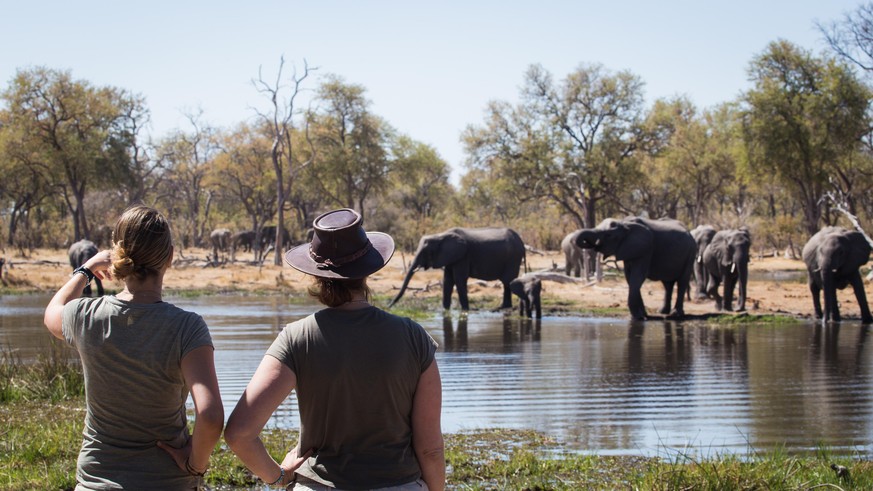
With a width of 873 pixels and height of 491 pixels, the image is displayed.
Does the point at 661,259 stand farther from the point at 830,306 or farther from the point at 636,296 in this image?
the point at 830,306

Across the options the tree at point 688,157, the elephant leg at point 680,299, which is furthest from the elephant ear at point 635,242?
the tree at point 688,157

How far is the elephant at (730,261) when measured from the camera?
2461 cm

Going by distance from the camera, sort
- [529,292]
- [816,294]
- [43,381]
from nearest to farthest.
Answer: [43,381] → [816,294] → [529,292]

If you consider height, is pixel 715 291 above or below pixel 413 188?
below

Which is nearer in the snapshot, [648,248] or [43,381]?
[43,381]

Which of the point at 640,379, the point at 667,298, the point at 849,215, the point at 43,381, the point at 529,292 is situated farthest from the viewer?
the point at 849,215

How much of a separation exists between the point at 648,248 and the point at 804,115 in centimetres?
1869

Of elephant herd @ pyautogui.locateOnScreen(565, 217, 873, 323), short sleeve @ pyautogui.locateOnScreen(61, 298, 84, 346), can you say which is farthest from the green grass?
elephant herd @ pyautogui.locateOnScreen(565, 217, 873, 323)

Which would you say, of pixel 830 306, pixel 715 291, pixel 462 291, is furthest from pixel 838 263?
pixel 462 291

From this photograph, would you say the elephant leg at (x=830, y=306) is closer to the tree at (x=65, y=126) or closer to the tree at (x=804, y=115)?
the tree at (x=804, y=115)

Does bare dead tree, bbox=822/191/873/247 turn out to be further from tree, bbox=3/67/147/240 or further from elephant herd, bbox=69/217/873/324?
tree, bbox=3/67/147/240

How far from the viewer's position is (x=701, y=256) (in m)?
27.6

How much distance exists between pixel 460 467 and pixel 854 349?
1115 cm

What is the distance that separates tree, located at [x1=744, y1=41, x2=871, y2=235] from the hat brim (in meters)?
37.5
